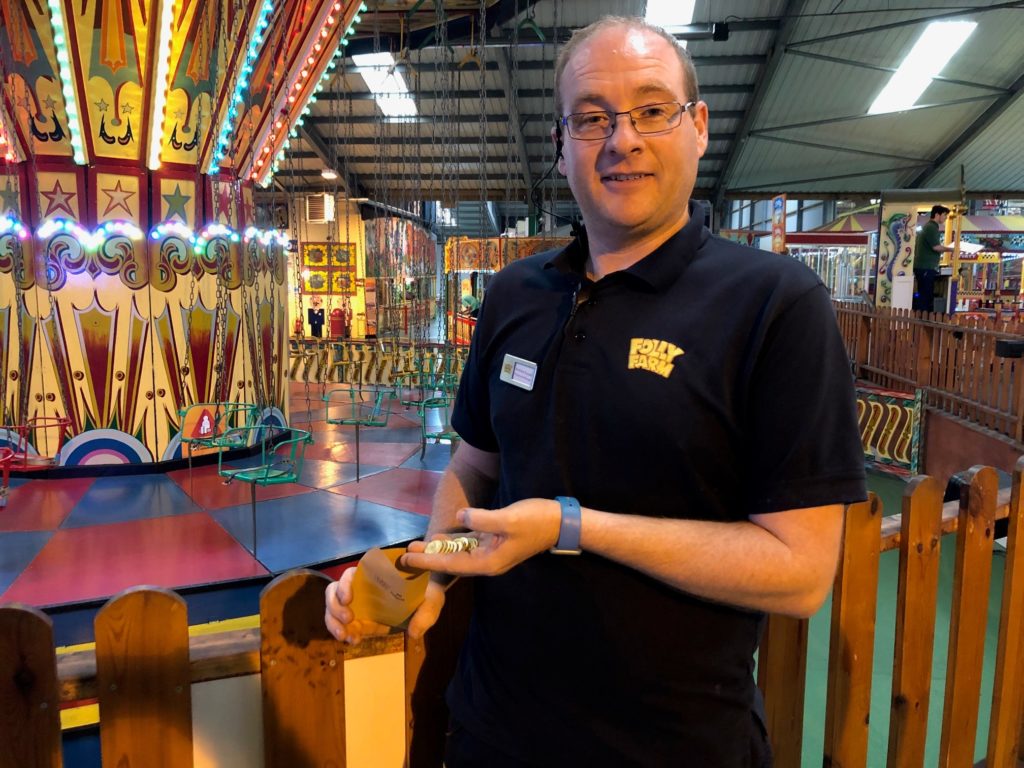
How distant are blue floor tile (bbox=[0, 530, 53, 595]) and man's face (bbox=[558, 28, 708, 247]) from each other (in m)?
4.02

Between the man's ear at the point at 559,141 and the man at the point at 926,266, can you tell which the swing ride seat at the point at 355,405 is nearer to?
the man's ear at the point at 559,141

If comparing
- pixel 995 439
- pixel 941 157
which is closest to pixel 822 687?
pixel 995 439

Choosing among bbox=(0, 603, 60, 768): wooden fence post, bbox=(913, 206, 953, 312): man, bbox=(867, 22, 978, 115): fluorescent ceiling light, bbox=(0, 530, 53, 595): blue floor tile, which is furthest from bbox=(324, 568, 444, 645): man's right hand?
bbox=(867, 22, 978, 115): fluorescent ceiling light

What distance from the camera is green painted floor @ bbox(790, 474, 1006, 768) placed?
3.12m

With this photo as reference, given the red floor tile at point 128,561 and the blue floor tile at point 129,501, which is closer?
the red floor tile at point 128,561

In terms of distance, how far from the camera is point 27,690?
114 cm

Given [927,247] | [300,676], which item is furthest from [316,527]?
[927,247]

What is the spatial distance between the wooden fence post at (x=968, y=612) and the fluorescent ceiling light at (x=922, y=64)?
13.0 metres

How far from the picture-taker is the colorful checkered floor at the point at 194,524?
401 cm

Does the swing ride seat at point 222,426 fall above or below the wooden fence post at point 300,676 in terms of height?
below

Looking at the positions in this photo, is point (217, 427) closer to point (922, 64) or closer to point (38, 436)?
point (38, 436)

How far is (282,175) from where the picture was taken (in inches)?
762

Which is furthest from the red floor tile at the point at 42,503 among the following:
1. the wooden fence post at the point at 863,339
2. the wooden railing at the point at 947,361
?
the wooden fence post at the point at 863,339

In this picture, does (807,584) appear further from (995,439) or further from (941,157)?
(941,157)
